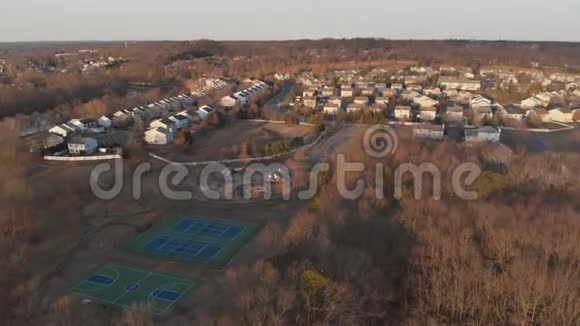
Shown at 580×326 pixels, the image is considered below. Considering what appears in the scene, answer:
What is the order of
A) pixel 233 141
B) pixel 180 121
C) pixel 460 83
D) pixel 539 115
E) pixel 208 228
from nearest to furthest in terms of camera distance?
1. pixel 208 228
2. pixel 233 141
3. pixel 180 121
4. pixel 539 115
5. pixel 460 83

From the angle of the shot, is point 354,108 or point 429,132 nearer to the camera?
point 429,132

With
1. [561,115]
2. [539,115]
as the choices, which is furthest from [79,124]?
[561,115]

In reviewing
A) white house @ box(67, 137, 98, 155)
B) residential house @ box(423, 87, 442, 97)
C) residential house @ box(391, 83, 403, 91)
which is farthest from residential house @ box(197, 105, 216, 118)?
residential house @ box(423, 87, 442, 97)

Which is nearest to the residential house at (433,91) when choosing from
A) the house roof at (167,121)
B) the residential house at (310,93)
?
the residential house at (310,93)

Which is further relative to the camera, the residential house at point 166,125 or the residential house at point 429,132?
the residential house at point 166,125

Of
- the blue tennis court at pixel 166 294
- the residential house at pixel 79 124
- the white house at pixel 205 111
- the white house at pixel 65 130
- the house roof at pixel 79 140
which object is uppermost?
the white house at pixel 205 111

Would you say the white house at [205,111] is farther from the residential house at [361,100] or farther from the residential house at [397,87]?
the residential house at [397,87]

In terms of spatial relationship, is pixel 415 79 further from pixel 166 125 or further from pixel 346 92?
pixel 166 125
